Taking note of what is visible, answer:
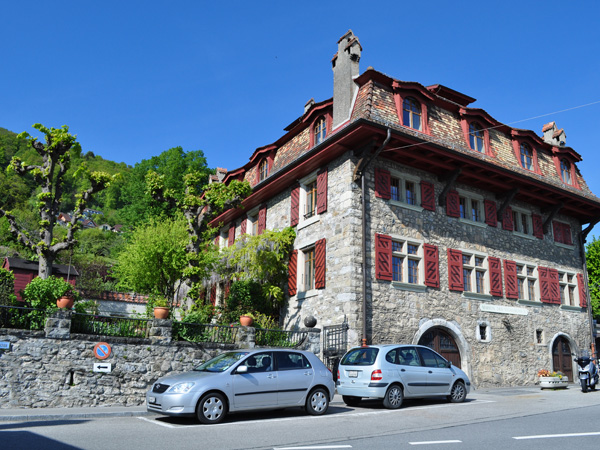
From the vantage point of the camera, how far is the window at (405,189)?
1800cm

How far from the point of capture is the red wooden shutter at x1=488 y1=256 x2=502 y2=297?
19.5 metres

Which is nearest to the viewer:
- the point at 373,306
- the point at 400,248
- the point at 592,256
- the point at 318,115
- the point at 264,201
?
the point at 373,306

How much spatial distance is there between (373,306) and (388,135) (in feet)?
17.6

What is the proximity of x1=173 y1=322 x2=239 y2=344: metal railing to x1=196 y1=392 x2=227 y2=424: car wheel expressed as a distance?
4320 mm

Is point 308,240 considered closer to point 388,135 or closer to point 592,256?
point 388,135

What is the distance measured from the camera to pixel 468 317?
724 inches

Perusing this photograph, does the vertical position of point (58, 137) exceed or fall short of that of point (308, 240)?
it exceeds it

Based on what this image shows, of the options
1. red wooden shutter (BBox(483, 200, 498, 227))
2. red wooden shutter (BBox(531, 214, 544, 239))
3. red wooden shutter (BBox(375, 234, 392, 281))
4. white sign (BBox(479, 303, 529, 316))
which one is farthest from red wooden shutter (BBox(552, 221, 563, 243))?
red wooden shutter (BBox(375, 234, 392, 281))

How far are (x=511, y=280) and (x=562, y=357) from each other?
4.58 m

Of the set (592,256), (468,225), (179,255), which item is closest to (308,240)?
(468,225)

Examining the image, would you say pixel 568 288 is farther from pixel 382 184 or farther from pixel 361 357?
pixel 361 357

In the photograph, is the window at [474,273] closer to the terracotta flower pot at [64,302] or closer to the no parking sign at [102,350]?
the no parking sign at [102,350]

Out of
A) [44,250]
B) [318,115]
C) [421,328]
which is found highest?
[318,115]

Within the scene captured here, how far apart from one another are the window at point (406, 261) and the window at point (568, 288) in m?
8.84
